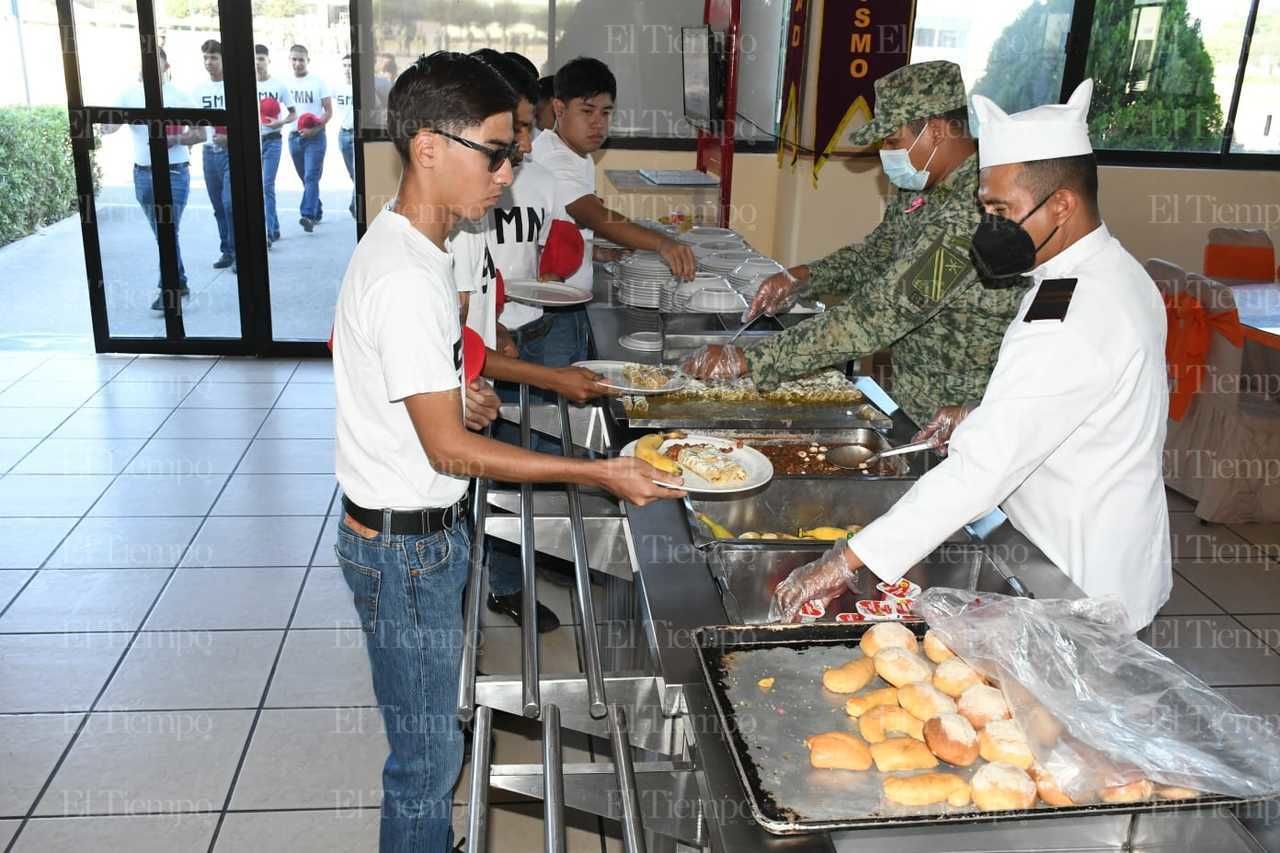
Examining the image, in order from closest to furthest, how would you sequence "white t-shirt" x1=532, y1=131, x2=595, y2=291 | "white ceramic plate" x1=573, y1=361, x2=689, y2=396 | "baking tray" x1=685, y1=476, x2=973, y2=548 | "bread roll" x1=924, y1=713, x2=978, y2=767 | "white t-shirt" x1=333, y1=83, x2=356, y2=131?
"bread roll" x1=924, y1=713, x2=978, y2=767
"baking tray" x1=685, y1=476, x2=973, y2=548
"white ceramic plate" x1=573, y1=361, x2=689, y2=396
"white t-shirt" x1=532, y1=131, x2=595, y2=291
"white t-shirt" x1=333, y1=83, x2=356, y2=131

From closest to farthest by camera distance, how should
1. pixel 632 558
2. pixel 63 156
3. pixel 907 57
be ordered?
1. pixel 632 558
2. pixel 907 57
3. pixel 63 156

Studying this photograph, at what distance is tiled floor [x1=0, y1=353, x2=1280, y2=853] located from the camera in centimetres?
254

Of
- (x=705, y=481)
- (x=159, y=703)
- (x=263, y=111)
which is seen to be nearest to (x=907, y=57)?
(x=263, y=111)

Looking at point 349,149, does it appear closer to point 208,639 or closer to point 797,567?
point 208,639

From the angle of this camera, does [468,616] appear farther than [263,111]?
No

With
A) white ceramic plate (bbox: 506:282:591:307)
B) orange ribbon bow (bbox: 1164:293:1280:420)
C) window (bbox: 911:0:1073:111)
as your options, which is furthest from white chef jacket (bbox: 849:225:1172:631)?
window (bbox: 911:0:1073:111)

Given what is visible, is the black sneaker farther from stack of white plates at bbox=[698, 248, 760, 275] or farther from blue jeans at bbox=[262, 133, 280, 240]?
blue jeans at bbox=[262, 133, 280, 240]

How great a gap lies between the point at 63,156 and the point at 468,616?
10082 millimetres

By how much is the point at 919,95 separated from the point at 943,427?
906 mm

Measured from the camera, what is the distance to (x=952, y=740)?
1.25 meters

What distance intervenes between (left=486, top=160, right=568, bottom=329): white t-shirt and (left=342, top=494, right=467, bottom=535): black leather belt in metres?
1.46

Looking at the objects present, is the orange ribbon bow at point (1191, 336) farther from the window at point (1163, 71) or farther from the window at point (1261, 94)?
the window at point (1261, 94)

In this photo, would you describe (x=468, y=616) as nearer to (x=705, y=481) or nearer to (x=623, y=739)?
(x=623, y=739)

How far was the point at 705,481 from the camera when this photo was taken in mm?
1933
